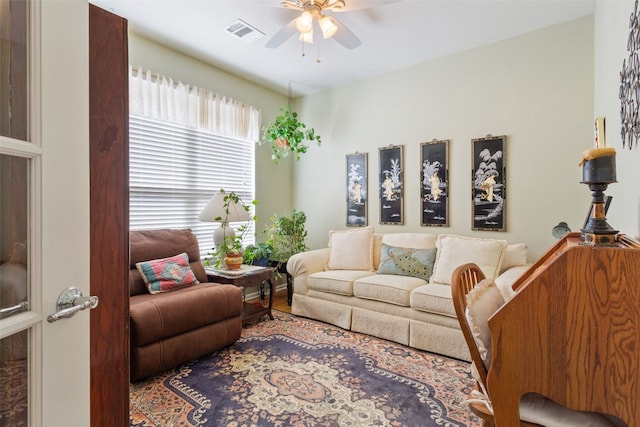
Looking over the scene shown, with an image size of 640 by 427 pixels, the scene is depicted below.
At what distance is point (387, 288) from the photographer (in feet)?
9.63

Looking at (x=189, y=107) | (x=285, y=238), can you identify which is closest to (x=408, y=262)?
(x=285, y=238)

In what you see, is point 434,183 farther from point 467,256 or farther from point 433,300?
point 433,300

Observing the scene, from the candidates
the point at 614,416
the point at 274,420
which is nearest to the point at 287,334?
the point at 274,420

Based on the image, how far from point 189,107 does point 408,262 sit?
2809 mm

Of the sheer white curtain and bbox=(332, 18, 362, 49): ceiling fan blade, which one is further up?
bbox=(332, 18, 362, 49): ceiling fan blade

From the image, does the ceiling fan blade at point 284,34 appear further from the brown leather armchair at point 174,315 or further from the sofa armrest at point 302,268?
the sofa armrest at point 302,268

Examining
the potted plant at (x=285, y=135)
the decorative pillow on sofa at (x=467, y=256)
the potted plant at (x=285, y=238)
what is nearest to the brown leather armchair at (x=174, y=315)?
the potted plant at (x=285, y=238)

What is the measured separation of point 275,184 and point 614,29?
3622 millimetres

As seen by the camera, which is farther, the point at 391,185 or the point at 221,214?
the point at 391,185

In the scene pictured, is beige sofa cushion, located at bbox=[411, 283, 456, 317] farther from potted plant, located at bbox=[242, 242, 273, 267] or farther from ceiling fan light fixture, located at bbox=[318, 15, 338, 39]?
ceiling fan light fixture, located at bbox=[318, 15, 338, 39]

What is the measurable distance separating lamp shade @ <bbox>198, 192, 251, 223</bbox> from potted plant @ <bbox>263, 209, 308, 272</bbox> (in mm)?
735

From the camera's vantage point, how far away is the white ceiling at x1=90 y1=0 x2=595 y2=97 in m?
2.58

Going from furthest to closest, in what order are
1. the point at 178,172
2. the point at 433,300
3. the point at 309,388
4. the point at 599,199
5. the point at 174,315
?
the point at 178,172
the point at 433,300
the point at 174,315
the point at 309,388
the point at 599,199

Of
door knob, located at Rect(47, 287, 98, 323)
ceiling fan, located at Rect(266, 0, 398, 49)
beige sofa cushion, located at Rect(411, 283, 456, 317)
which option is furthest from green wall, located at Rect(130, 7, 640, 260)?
door knob, located at Rect(47, 287, 98, 323)
